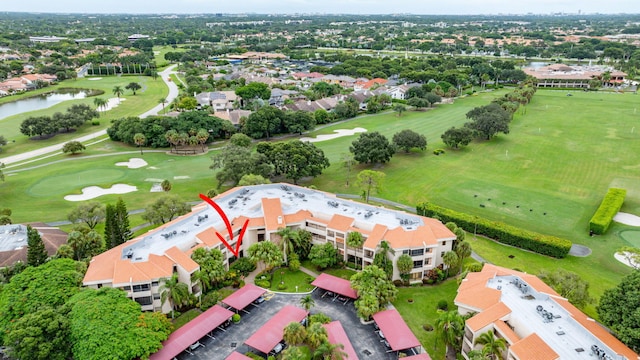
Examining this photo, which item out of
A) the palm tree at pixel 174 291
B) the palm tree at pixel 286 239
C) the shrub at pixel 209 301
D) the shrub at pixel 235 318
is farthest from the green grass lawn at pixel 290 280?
the palm tree at pixel 174 291

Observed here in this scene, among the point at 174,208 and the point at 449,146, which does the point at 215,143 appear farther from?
the point at 449,146

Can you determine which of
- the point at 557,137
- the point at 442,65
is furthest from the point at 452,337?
the point at 442,65

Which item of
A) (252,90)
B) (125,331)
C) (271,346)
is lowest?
(271,346)

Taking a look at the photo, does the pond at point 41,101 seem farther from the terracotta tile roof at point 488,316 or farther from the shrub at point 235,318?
the terracotta tile roof at point 488,316

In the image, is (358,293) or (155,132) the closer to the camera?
(358,293)

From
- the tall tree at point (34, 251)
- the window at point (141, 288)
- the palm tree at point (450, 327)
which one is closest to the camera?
the palm tree at point (450, 327)

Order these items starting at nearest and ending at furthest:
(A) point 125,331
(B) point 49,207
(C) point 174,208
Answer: (A) point 125,331 → (C) point 174,208 → (B) point 49,207

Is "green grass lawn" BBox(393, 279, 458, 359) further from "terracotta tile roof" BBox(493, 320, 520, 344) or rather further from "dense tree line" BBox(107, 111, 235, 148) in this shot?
"dense tree line" BBox(107, 111, 235, 148)

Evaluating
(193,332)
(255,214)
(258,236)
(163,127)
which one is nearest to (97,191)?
(163,127)
